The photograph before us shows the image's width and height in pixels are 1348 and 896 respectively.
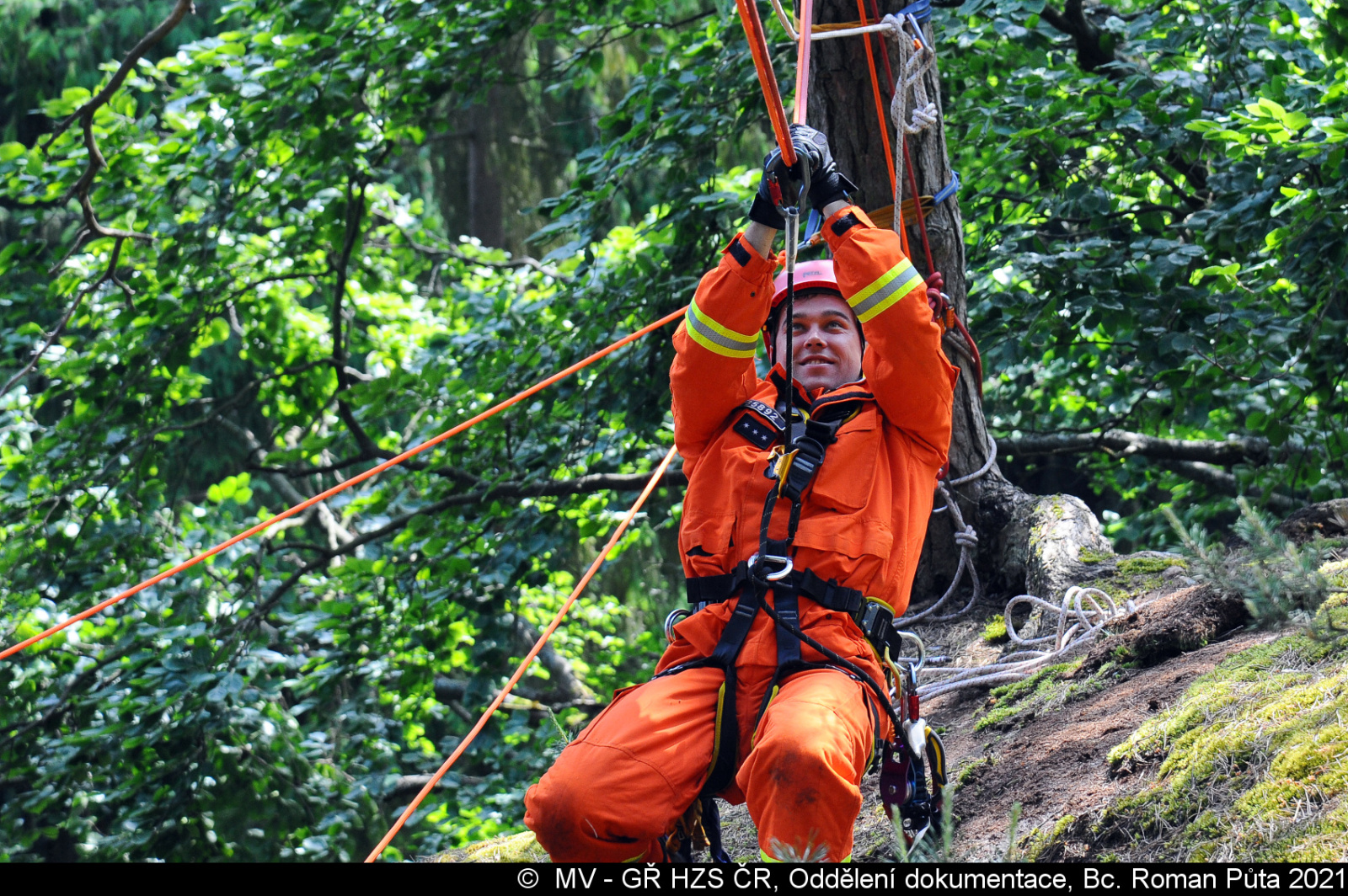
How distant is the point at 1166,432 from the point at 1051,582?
10.5 feet

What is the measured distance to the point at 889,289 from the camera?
242 cm

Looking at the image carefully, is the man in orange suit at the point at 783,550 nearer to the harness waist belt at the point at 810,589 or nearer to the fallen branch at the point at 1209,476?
the harness waist belt at the point at 810,589

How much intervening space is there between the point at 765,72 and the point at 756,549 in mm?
1019

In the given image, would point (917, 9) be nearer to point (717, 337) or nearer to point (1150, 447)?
point (717, 337)

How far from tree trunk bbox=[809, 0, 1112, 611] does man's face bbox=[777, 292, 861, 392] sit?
1111 millimetres

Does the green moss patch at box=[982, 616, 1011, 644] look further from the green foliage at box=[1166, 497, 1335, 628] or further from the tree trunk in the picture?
the green foliage at box=[1166, 497, 1335, 628]

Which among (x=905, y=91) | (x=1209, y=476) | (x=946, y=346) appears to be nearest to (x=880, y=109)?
(x=905, y=91)

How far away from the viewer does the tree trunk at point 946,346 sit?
12.4ft

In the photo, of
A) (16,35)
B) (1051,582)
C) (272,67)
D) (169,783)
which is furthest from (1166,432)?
(16,35)

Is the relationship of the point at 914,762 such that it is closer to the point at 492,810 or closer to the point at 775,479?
the point at 775,479

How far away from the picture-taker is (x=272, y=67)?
5211 mm

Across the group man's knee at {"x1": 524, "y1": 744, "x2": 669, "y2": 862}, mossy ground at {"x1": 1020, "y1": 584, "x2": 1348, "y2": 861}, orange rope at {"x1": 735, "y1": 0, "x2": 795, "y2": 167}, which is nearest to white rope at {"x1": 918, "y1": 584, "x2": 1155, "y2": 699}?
mossy ground at {"x1": 1020, "y1": 584, "x2": 1348, "y2": 861}

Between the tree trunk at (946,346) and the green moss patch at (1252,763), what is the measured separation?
3.77ft

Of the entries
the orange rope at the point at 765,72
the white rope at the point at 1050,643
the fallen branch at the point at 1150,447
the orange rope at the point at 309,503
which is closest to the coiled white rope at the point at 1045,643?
the white rope at the point at 1050,643
